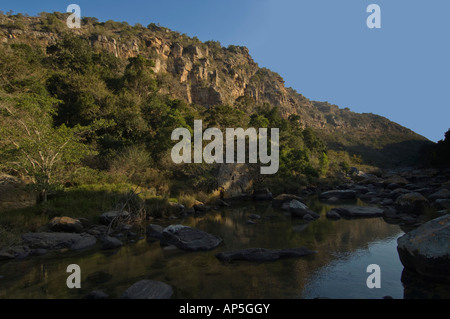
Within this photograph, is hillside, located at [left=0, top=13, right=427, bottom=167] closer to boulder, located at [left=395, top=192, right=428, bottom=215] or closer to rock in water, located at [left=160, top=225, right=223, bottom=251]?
rock in water, located at [left=160, top=225, right=223, bottom=251]

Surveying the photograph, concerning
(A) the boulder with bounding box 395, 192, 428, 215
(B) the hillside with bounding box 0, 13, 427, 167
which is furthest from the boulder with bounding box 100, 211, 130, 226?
(B) the hillside with bounding box 0, 13, 427, 167

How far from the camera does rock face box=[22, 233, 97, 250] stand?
9.06 metres

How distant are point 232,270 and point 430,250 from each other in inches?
190

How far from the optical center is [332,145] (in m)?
80.6

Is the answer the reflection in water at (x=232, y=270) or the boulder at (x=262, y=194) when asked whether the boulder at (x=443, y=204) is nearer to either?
the reflection in water at (x=232, y=270)

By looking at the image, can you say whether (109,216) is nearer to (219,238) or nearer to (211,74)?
(219,238)

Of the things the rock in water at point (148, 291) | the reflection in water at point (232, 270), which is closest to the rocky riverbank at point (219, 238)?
the reflection in water at point (232, 270)

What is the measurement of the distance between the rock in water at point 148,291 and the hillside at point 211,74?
4298cm

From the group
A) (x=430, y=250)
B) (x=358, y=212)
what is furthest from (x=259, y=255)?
(x=358, y=212)

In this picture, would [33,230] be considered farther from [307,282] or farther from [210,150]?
[210,150]

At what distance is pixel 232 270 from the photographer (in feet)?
22.4
